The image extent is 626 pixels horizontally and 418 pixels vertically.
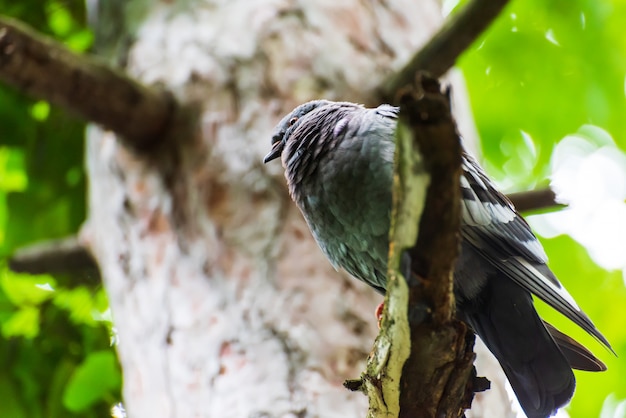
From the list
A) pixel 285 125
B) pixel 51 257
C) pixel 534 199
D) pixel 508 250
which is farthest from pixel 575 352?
pixel 51 257

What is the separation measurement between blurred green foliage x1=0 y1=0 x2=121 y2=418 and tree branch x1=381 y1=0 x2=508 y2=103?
5.95 feet

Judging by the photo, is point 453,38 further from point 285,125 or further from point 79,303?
point 79,303

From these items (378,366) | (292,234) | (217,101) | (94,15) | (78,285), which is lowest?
(378,366)

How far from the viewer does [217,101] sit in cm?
285

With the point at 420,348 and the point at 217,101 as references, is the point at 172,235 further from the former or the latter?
the point at 420,348

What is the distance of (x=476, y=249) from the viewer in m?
2.08

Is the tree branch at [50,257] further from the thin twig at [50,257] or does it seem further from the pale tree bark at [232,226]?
the pale tree bark at [232,226]

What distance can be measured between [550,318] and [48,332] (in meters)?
2.44

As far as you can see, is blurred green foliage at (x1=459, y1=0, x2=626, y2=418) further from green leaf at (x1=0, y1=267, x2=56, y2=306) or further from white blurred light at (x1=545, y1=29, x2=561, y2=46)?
green leaf at (x1=0, y1=267, x2=56, y2=306)

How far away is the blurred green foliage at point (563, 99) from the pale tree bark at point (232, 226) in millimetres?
732

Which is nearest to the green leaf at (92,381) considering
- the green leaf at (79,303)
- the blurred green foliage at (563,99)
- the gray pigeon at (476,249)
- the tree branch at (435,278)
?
the green leaf at (79,303)

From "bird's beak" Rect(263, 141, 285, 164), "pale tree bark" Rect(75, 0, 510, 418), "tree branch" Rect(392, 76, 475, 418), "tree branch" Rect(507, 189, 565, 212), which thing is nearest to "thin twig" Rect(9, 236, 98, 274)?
"pale tree bark" Rect(75, 0, 510, 418)

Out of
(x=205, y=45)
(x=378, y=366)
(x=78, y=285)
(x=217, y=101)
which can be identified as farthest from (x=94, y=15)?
(x=378, y=366)

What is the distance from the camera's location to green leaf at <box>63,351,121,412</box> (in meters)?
2.97
